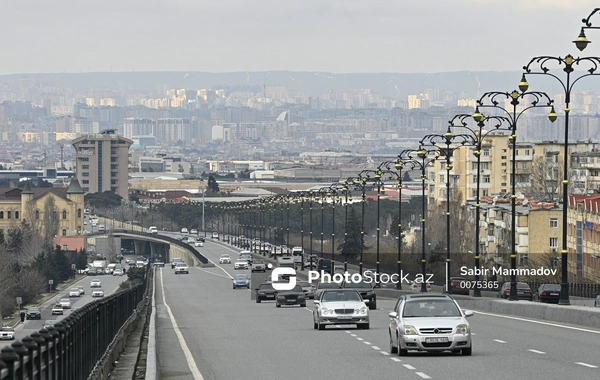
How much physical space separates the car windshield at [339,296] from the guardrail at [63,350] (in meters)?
13.4

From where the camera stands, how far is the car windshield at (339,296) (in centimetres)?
A: 3978

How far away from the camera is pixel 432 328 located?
27.0 m

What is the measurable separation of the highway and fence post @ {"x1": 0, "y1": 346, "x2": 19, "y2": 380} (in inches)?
475

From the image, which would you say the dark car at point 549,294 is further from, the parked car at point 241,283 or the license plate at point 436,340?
the license plate at point 436,340

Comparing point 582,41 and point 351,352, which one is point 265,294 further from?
point 351,352

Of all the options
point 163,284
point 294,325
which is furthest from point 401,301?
point 163,284

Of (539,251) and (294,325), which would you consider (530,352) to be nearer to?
(294,325)

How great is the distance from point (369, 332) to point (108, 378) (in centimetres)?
1474

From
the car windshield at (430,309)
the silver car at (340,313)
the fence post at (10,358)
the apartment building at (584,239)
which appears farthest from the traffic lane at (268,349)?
the apartment building at (584,239)

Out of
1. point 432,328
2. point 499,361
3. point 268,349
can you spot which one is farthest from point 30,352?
point 268,349

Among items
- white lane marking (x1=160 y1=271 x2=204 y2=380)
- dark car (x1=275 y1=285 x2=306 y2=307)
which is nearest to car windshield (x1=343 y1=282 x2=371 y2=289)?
dark car (x1=275 y1=285 x2=306 y2=307)

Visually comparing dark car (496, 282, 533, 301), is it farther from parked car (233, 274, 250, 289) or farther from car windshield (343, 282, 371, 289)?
parked car (233, 274, 250, 289)

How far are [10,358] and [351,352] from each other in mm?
18350

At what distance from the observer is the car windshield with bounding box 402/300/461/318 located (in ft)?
90.3
